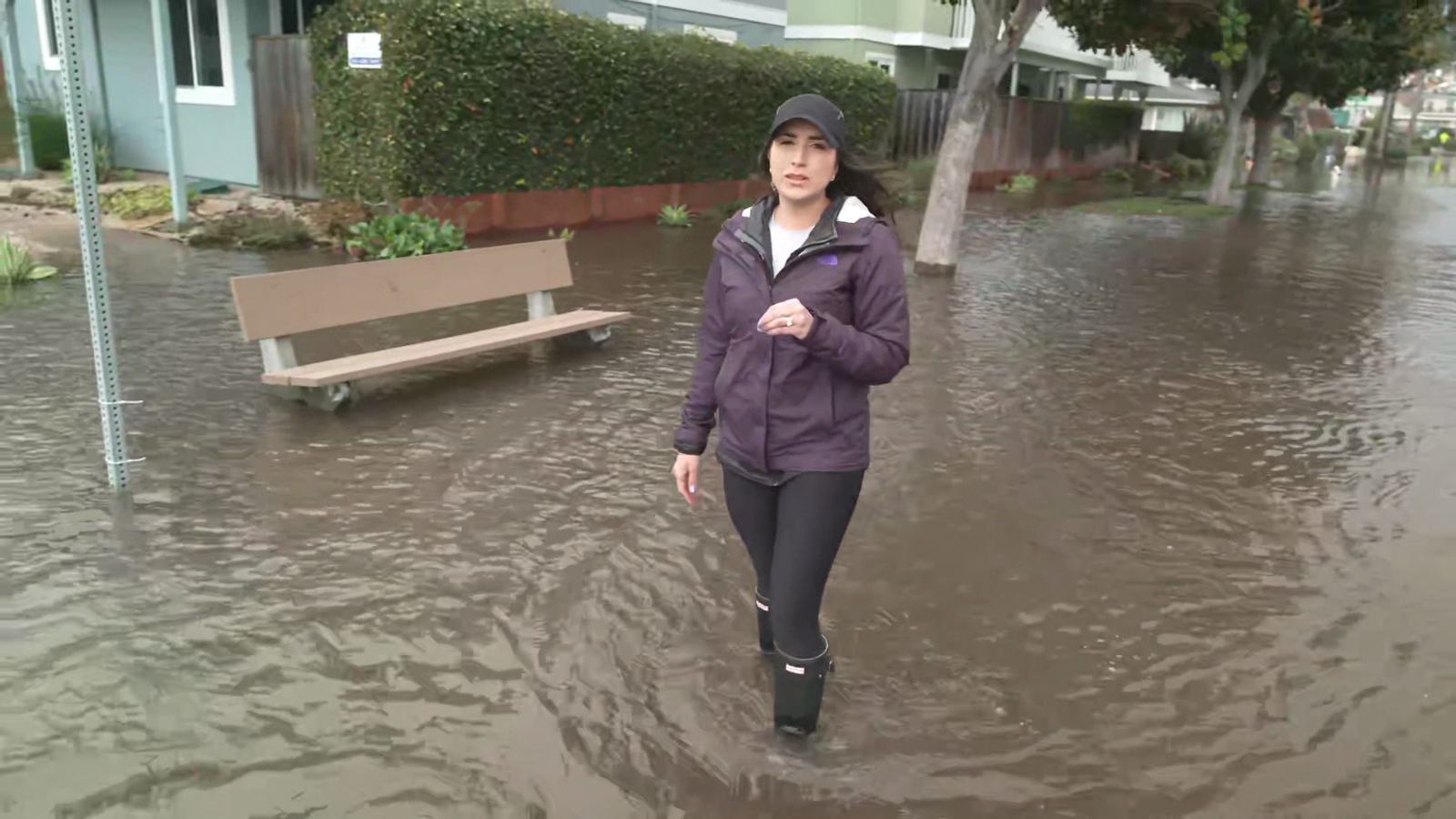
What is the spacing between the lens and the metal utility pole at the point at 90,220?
420 cm

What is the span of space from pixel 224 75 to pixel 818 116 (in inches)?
540

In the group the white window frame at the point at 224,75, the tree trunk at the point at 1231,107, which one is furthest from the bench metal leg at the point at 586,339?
the tree trunk at the point at 1231,107

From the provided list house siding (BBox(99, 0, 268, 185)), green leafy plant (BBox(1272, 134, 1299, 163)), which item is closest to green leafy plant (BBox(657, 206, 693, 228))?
house siding (BBox(99, 0, 268, 185))

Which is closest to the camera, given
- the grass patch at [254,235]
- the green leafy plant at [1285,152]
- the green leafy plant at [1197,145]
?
the grass patch at [254,235]

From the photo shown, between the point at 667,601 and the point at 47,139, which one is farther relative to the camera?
the point at 47,139

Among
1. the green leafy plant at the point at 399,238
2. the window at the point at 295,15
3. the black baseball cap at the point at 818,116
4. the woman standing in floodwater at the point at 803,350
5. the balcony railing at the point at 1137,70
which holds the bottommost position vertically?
the green leafy plant at the point at 399,238

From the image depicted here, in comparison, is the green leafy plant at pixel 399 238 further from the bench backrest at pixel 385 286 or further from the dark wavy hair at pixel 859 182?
the dark wavy hair at pixel 859 182

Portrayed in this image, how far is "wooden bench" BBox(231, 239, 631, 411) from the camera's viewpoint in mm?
5867

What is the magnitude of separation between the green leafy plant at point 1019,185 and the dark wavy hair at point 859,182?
2397 cm

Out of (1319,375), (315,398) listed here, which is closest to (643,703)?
(315,398)

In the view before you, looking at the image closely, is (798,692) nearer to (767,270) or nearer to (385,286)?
(767,270)

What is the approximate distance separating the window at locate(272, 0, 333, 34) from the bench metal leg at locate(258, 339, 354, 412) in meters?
9.84

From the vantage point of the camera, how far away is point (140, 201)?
1253cm

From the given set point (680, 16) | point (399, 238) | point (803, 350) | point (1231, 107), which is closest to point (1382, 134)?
point (1231, 107)
